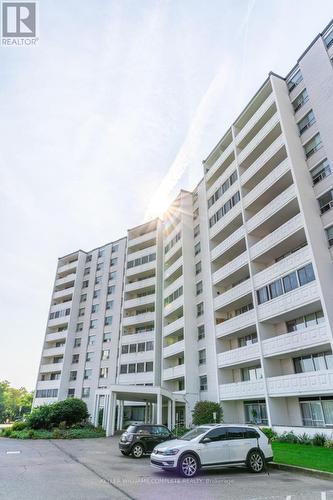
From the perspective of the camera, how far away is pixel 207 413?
2822 centimetres

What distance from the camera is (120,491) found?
902 centimetres

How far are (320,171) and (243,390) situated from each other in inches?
722

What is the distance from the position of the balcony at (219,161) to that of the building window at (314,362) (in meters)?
22.1

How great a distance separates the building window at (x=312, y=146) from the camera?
26.1 meters

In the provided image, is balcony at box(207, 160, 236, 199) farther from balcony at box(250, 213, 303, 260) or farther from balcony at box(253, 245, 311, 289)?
balcony at box(253, 245, 311, 289)

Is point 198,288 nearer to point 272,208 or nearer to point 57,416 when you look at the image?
point 272,208

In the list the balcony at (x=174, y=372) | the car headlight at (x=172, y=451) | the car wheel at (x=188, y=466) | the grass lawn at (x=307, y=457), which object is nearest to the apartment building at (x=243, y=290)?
the balcony at (x=174, y=372)

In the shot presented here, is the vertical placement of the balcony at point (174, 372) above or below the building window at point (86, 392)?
above

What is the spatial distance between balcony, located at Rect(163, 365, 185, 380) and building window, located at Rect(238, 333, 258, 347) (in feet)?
24.0

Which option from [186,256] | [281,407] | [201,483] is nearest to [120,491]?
[201,483]

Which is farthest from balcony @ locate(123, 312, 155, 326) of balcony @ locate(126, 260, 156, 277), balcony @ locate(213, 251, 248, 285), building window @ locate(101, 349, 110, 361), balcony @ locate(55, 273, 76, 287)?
balcony @ locate(55, 273, 76, 287)

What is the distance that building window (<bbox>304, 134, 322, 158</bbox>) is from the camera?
26091 mm

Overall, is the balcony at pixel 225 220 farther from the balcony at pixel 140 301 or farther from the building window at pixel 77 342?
the building window at pixel 77 342

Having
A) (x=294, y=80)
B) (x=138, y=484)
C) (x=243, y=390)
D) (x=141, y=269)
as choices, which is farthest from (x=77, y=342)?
(x=294, y=80)
